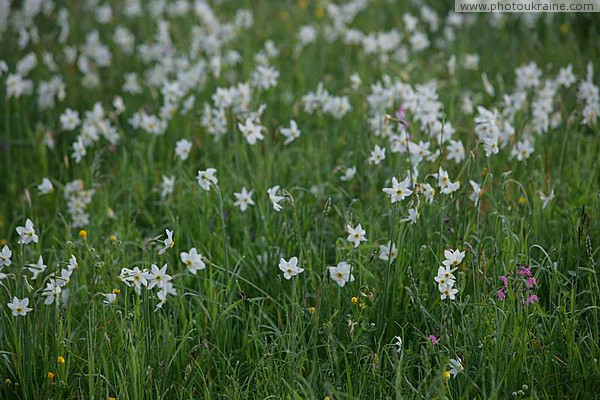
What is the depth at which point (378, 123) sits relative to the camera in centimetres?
371

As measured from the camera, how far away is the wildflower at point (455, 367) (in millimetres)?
2234

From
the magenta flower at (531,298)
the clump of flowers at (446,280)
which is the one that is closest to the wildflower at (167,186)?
the clump of flowers at (446,280)

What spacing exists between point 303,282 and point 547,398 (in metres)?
1.02

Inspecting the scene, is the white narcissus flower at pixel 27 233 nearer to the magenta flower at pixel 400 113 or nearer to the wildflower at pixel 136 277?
the wildflower at pixel 136 277

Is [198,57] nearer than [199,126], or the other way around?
[199,126]

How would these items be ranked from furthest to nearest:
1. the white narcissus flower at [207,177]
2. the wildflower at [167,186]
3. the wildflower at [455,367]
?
the wildflower at [167,186] → the white narcissus flower at [207,177] → the wildflower at [455,367]

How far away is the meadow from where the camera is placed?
Result: 2.41 meters

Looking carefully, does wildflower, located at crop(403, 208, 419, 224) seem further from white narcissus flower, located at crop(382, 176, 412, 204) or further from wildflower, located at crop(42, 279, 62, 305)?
wildflower, located at crop(42, 279, 62, 305)

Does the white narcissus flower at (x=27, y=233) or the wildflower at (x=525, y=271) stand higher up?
the white narcissus flower at (x=27, y=233)

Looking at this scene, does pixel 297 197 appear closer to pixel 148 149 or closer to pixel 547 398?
pixel 148 149

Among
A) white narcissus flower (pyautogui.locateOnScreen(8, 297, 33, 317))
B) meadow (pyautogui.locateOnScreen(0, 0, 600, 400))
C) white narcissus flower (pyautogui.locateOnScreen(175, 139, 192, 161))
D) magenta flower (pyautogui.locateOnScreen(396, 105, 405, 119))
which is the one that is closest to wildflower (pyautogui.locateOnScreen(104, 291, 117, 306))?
meadow (pyautogui.locateOnScreen(0, 0, 600, 400))

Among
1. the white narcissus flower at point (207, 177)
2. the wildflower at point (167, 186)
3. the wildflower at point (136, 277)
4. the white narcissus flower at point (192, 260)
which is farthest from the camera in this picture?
the wildflower at point (167, 186)

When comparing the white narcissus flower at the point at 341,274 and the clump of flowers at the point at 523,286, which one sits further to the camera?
the white narcissus flower at the point at 341,274

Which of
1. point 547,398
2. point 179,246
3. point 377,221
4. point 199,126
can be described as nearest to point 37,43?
point 199,126
